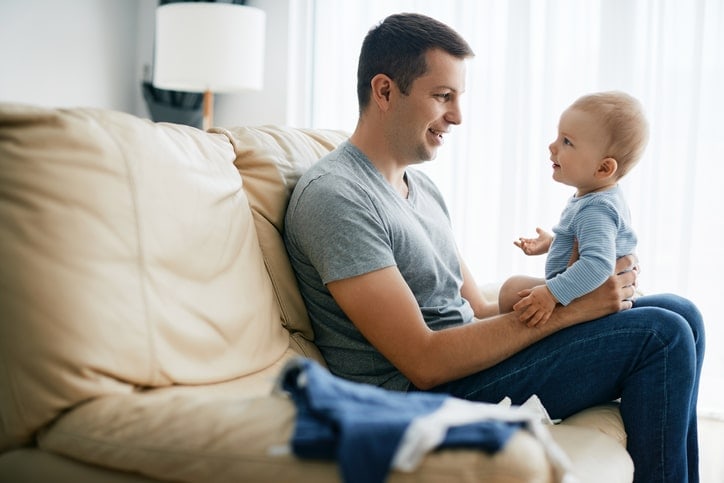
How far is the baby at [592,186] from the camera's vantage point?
150 centimetres

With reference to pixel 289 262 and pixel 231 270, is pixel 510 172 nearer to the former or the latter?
pixel 289 262

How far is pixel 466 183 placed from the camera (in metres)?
3.24

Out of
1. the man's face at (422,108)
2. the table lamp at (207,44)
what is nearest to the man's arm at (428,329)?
the man's face at (422,108)

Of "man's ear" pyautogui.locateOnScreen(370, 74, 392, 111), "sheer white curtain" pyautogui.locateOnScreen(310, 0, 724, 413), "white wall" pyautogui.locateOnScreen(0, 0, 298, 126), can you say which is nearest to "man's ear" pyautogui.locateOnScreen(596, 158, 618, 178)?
"man's ear" pyautogui.locateOnScreen(370, 74, 392, 111)

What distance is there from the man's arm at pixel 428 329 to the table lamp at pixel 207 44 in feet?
6.10

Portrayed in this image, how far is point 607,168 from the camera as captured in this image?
160 cm

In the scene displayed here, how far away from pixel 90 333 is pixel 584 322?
92cm

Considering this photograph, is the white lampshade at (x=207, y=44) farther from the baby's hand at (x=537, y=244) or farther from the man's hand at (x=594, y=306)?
the man's hand at (x=594, y=306)

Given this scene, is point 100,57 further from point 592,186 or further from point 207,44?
point 592,186

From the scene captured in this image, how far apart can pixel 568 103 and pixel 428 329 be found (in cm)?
186

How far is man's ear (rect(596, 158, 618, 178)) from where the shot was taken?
5.22 ft

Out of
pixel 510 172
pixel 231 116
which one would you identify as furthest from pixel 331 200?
pixel 231 116

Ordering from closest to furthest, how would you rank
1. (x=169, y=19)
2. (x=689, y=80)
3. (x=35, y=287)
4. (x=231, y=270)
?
1. (x=35, y=287)
2. (x=231, y=270)
3. (x=689, y=80)
4. (x=169, y=19)

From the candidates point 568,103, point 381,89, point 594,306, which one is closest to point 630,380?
point 594,306
